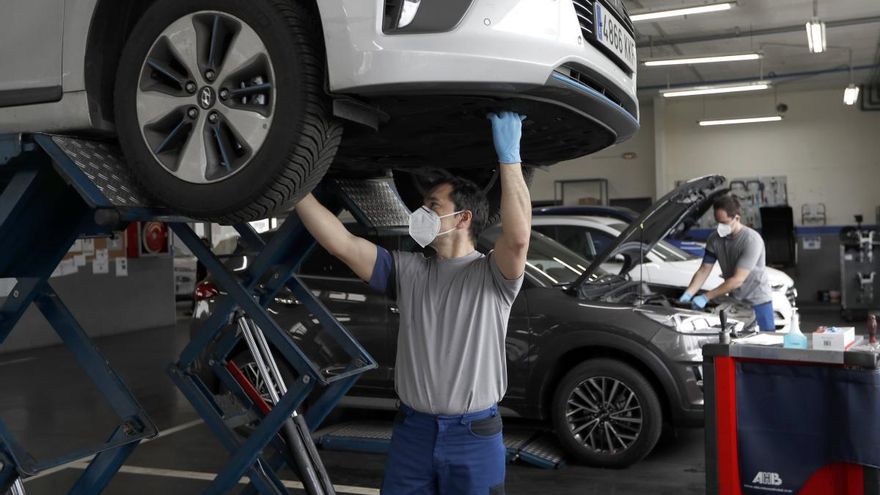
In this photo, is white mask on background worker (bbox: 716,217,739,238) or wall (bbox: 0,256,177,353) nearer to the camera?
white mask on background worker (bbox: 716,217,739,238)

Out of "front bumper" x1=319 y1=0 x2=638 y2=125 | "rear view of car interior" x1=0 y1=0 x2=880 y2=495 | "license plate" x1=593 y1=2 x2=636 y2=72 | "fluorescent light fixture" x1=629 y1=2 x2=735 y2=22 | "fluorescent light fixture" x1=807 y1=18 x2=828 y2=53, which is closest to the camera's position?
"front bumper" x1=319 y1=0 x2=638 y2=125

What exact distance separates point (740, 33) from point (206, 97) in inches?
596

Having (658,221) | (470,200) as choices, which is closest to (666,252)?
(658,221)

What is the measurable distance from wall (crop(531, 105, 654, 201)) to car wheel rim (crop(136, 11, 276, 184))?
20.4 metres

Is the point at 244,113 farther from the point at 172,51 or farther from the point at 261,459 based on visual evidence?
the point at 261,459

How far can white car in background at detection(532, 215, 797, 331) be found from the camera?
A: 8.61 meters

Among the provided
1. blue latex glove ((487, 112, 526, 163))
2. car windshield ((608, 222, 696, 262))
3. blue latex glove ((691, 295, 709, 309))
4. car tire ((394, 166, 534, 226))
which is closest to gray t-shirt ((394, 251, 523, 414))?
car tire ((394, 166, 534, 226))

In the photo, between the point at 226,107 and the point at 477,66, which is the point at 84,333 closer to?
the point at 226,107

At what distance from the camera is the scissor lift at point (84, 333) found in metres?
2.76

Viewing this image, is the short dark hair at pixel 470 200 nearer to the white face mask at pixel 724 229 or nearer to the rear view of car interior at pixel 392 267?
the rear view of car interior at pixel 392 267

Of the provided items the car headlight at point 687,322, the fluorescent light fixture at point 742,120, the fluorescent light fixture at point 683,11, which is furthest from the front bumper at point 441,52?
the fluorescent light fixture at point 742,120

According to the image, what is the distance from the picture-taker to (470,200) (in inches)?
118

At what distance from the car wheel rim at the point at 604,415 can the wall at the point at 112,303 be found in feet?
29.7

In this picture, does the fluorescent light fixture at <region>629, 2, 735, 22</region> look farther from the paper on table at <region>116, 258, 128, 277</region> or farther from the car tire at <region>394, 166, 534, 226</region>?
the paper on table at <region>116, 258, 128, 277</region>
